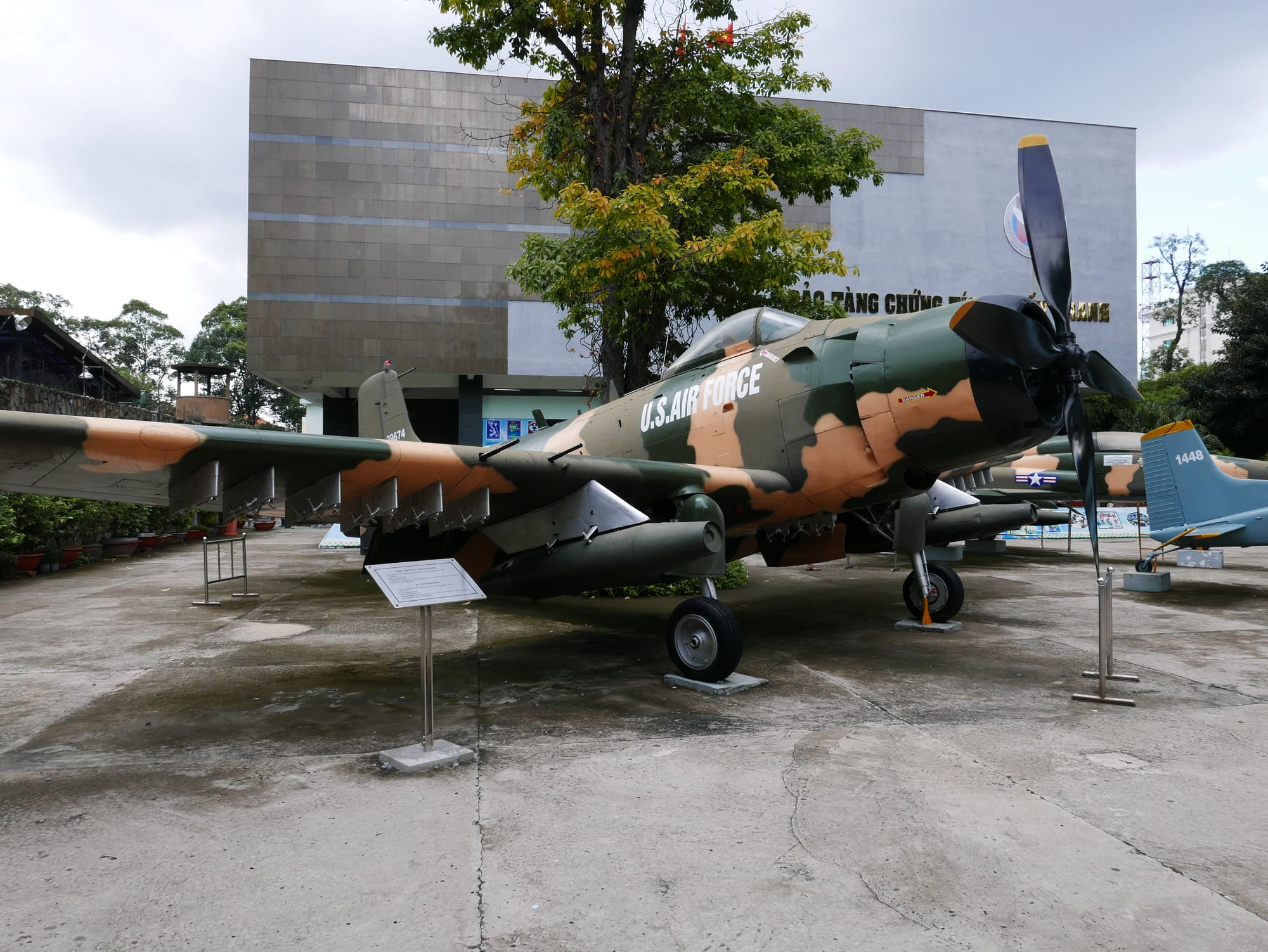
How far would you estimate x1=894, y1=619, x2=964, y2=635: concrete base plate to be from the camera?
8484 mm

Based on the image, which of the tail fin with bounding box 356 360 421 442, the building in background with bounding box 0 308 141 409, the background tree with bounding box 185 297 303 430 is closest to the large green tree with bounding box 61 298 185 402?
the background tree with bounding box 185 297 303 430

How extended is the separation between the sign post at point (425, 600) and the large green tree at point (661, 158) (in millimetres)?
6718

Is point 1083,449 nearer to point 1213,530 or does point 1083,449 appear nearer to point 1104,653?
point 1104,653

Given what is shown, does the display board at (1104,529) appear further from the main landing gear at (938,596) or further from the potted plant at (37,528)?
the potted plant at (37,528)

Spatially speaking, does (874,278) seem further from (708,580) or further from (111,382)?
(111,382)

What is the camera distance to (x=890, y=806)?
3.72 m

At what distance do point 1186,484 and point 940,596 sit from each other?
5.92m

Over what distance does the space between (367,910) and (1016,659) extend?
6.11m

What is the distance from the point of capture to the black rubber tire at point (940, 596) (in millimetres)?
8773

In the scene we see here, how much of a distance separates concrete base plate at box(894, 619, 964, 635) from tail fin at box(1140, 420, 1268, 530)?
566cm

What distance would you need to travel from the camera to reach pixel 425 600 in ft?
13.8

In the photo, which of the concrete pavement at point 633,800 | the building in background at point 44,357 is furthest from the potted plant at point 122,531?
the concrete pavement at point 633,800

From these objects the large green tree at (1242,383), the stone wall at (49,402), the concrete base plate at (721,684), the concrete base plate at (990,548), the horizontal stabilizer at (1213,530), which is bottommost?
the concrete base plate at (990,548)

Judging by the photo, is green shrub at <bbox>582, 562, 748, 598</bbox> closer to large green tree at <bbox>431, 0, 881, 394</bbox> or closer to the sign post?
large green tree at <bbox>431, 0, 881, 394</bbox>
